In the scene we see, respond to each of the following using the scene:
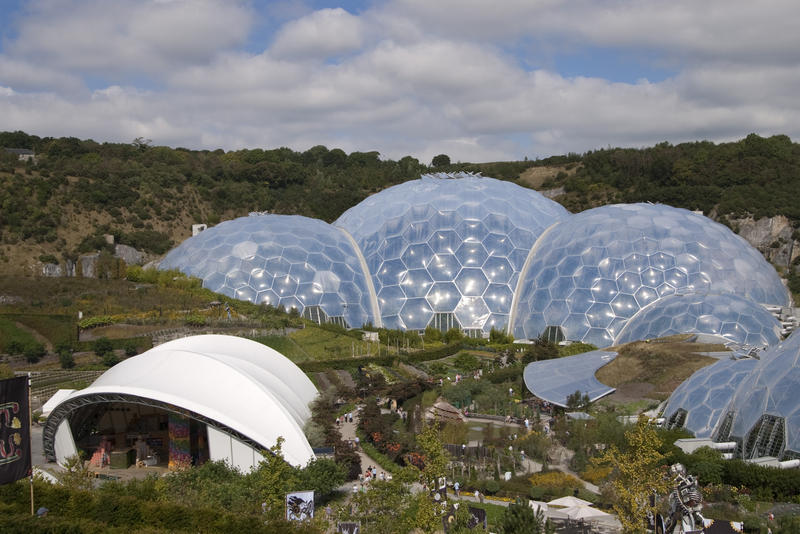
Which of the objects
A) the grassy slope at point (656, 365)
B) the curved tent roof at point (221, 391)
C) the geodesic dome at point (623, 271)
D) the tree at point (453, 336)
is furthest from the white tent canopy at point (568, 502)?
the tree at point (453, 336)

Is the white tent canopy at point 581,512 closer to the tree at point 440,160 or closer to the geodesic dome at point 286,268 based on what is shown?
the geodesic dome at point 286,268

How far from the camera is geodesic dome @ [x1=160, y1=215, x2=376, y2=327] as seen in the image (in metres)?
40.3

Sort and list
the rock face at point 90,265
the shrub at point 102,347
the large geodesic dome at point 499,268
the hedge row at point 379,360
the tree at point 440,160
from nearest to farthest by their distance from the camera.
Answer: the hedge row at point 379,360, the shrub at point 102,347, the large geodesic dome at point 499,268, the rock face at point 90,265, the tree at point 440,160

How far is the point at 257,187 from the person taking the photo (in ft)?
279

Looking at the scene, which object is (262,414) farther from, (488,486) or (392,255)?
(392,255)

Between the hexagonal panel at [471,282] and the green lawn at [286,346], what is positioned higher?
the hexagonal panel at [471,282]

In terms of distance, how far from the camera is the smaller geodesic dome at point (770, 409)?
60.8ft

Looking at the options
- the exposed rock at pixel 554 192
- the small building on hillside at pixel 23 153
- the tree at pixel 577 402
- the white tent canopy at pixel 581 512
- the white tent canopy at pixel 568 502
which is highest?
the small building on hillside at pixel 23 153

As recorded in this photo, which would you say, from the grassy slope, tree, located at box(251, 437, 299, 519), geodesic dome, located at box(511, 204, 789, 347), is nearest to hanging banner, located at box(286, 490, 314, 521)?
tree, located at box(251, 437, 299, 519)

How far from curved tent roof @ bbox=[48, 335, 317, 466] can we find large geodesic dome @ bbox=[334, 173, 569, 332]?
1767 centimetres

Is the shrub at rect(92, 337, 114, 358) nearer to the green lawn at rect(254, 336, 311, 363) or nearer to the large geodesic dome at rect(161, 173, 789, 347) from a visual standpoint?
the green lawn at rect(254, 336, 311, 363)

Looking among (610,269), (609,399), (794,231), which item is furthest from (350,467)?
(794,231)

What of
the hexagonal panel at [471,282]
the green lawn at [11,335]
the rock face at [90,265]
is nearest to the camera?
the green lawn at [11,335]

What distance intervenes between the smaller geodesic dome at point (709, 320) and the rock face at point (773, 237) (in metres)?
26.8
